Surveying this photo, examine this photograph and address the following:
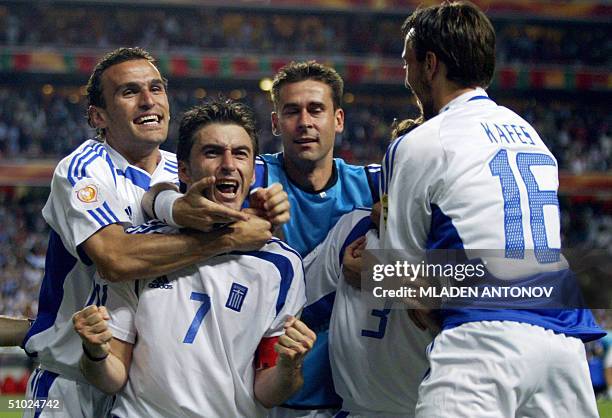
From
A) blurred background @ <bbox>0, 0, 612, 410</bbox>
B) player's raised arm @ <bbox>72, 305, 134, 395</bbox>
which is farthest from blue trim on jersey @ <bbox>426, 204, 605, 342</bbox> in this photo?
blurred background @ <bbox>0, 0, 612, 410</bbox>

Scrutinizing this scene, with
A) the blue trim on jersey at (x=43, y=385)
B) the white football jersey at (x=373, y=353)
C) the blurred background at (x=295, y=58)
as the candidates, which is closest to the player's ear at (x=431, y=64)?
the white football jersey at (x=373, y=353)

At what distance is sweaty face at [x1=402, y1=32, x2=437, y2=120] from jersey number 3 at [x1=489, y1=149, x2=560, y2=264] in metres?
0.43

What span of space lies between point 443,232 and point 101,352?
1.30 m

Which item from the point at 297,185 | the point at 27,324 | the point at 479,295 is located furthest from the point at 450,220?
the point at 27,324

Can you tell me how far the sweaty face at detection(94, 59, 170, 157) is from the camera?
14.3 feet

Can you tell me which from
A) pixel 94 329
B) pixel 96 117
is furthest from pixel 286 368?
pixel 96 117

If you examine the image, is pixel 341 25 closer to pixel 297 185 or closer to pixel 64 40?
pixel 64 40

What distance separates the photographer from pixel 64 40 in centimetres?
2933

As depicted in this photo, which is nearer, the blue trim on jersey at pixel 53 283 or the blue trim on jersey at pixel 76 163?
the blue trim on jersey at pixel 76 163

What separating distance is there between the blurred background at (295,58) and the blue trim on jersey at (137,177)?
21.9 metres

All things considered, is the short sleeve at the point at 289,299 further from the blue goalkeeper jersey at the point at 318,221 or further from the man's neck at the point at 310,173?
the man's neck at the point at 310,173

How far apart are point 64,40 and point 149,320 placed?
89.8 ft

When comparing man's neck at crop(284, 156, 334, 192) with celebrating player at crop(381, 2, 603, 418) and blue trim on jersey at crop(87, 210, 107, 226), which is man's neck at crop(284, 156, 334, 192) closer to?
celebrating player at crop(381, 2, 603, 418)

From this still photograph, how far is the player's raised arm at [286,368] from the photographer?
3352mm
